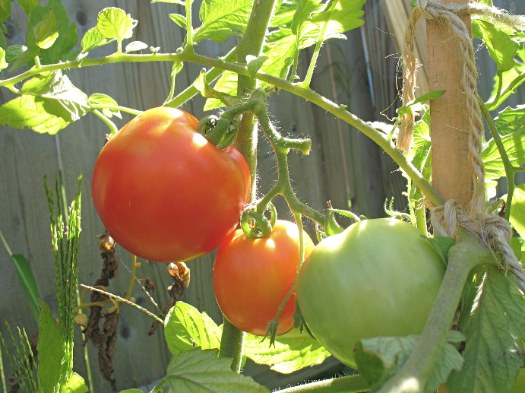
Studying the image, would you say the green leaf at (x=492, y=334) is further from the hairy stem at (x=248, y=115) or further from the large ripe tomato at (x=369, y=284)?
the hairy stem at (x=248, y=115)

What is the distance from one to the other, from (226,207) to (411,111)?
154 mm

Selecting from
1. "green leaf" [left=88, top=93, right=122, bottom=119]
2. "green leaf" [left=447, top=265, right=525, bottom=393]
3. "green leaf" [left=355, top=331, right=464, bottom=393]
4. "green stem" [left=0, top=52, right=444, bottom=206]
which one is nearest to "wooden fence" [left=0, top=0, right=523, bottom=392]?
"green leaf" [left=88, top=93, right=122, bottom=119]

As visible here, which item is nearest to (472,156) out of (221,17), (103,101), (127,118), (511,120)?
(511,120)

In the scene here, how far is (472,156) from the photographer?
0.46 meters

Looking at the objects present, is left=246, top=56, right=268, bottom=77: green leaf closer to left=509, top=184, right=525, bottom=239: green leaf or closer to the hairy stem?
the hairy stem

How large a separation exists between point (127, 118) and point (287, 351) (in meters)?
1.03

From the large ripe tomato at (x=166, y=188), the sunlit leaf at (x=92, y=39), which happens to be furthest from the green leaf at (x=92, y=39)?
the large ripe tomato at (x=166, y=188)

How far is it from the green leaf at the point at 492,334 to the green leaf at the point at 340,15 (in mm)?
243

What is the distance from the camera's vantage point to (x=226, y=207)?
1.55 feet

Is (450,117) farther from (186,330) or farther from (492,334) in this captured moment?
(186,330)

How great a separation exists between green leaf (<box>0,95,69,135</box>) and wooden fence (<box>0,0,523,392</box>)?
0.69 metres

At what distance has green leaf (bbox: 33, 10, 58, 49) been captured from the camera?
1.65 ft

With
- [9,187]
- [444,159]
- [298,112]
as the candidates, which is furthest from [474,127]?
[298,112]

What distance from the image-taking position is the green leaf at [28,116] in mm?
605
